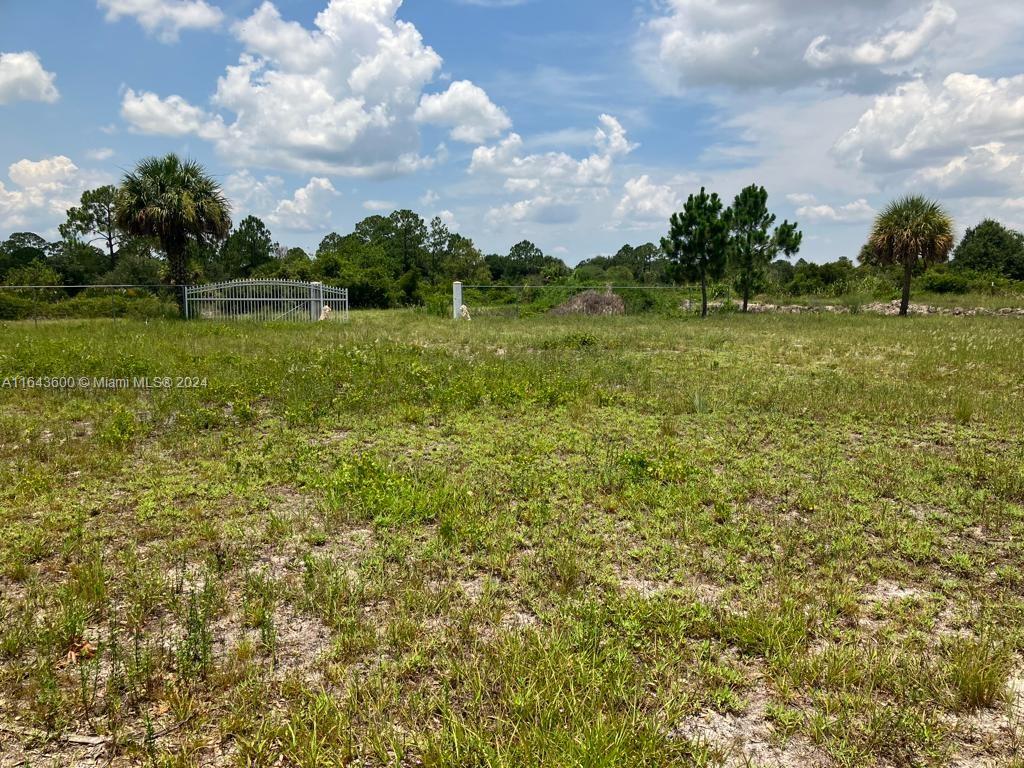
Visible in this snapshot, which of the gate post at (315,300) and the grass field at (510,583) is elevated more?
the gate post at (315,300)

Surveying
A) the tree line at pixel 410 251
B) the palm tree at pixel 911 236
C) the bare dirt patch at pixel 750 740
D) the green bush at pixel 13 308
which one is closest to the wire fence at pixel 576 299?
the tree line at pixel 410 251

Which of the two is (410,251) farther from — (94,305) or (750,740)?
(750,740)

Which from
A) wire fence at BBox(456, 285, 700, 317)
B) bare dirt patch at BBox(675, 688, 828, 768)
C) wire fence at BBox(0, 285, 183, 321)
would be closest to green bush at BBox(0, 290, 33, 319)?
wire fence at BBox(0, 285, 183, 321)

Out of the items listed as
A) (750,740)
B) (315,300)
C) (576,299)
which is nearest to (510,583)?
(750,740)

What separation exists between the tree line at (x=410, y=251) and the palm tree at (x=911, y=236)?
0.13ft

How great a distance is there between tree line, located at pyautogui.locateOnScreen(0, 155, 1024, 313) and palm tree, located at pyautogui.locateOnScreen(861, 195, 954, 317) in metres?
0.04

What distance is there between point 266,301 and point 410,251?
44.4 meters

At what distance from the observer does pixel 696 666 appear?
8.77 ft

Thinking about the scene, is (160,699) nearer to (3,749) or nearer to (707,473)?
(3,749)

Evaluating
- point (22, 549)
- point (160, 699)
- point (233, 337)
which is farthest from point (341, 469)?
point (233, 337)

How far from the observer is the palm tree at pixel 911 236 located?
75.4 feet

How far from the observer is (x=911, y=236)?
2305cm

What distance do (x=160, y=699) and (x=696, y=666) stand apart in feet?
7.49

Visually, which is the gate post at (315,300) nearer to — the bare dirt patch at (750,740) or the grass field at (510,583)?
the grass field at (510,583)
